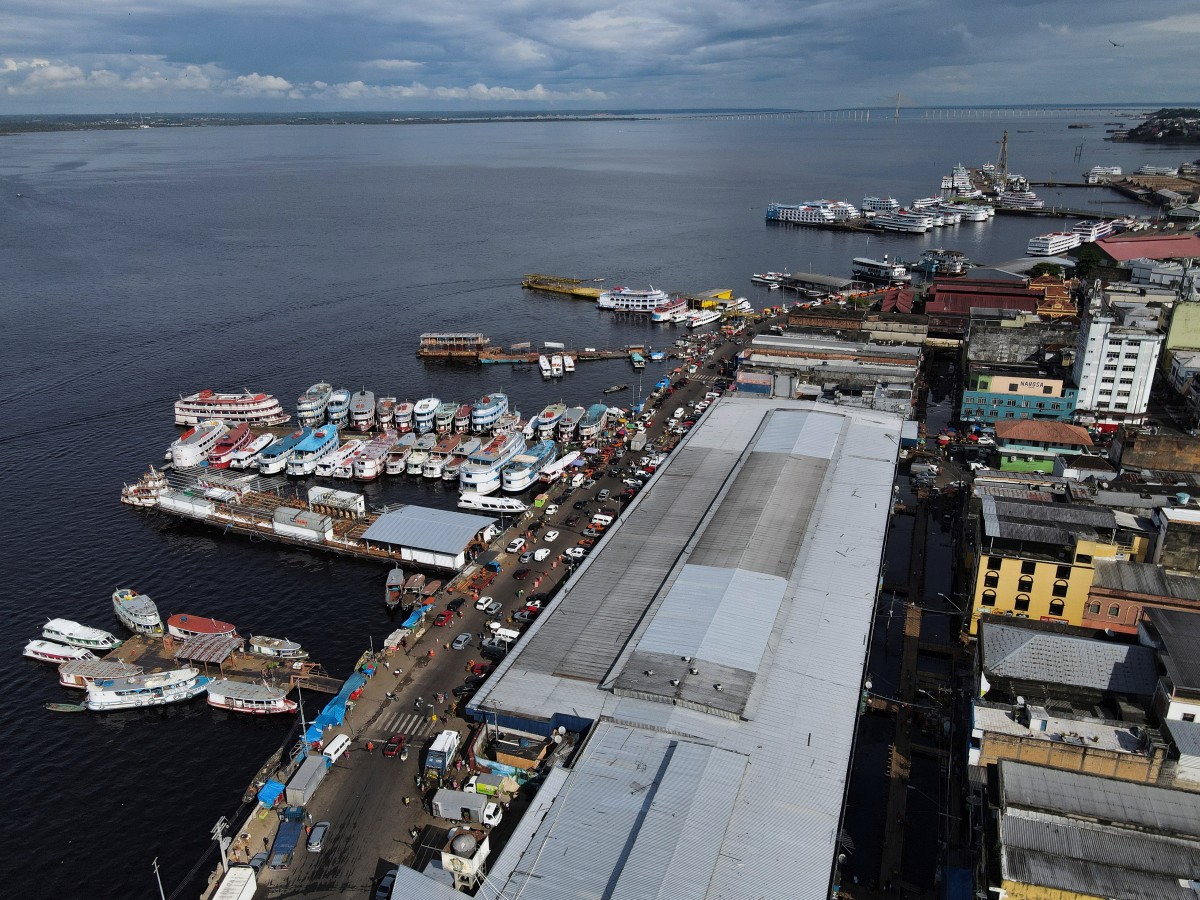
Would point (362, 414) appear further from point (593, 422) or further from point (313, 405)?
point (593, 422)

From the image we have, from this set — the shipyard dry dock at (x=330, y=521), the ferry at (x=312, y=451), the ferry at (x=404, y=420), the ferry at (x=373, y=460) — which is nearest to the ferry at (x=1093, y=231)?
the ferry at (x=404, y=420)

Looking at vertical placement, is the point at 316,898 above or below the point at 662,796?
below

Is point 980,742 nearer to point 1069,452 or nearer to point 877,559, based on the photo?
point 877,559

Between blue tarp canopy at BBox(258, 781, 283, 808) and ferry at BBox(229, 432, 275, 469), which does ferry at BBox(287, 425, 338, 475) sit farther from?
blue tarp canopy at BBox(258, 781, 283, 808)

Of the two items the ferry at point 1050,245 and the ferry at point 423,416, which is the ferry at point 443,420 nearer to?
the ferry at point 423,416

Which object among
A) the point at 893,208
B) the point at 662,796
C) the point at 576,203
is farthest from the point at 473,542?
the point at 576,203

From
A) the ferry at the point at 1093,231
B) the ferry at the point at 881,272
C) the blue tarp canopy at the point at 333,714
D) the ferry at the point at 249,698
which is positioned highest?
the ferry at the point at 1093,231
